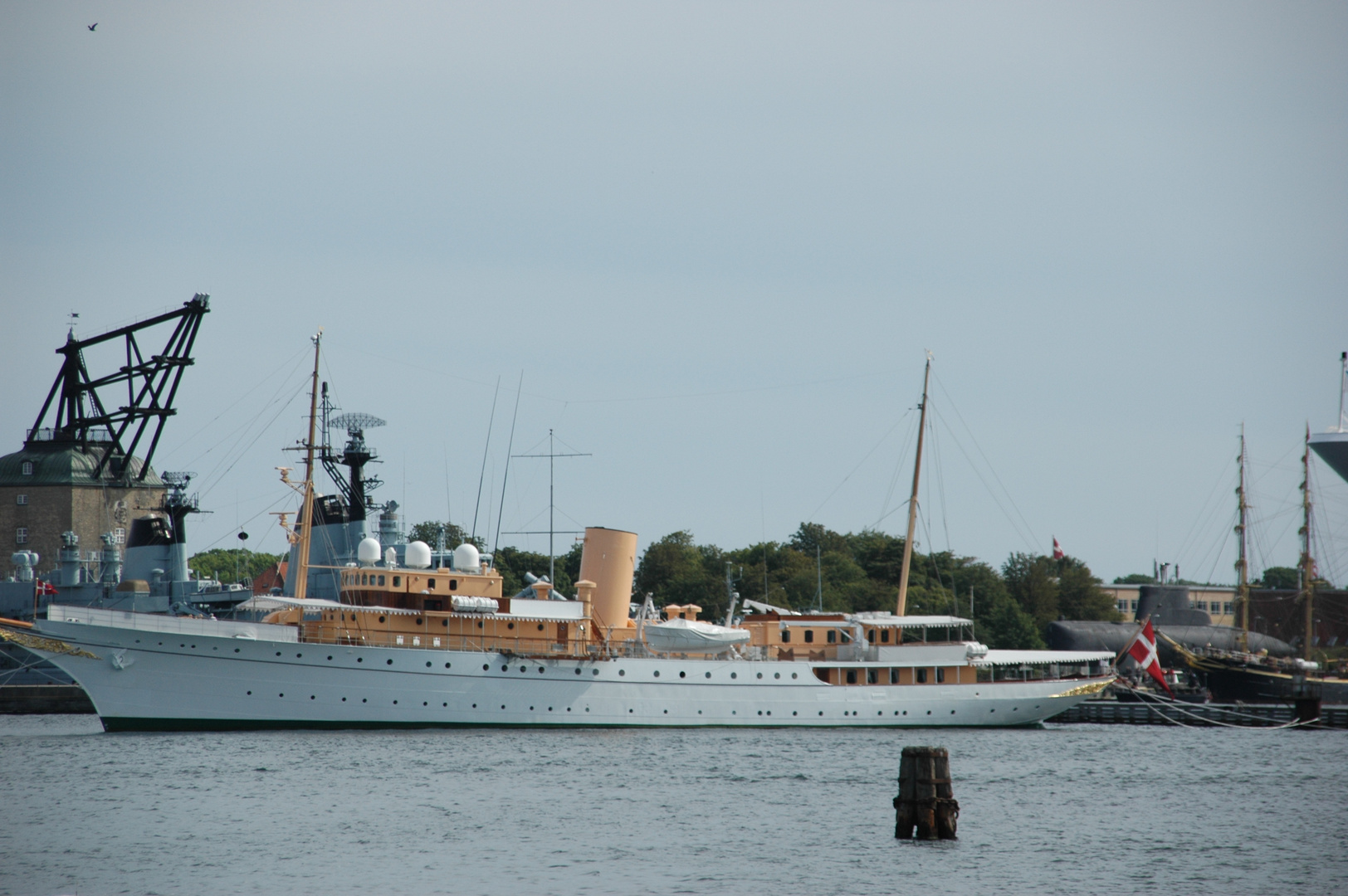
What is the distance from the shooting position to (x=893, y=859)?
22.9 meters

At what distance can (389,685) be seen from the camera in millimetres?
40812

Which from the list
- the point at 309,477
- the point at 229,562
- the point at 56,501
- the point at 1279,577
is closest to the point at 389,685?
the point at 309,477

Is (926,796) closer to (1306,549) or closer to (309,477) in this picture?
(309,477)

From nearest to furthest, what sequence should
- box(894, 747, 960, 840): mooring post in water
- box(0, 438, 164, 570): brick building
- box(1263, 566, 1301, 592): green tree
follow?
box(894, 747, 960, 840): mooring post in water < box(0, 438, 164, 570): brick building < box(1263, 566, 1301, 592): green tree

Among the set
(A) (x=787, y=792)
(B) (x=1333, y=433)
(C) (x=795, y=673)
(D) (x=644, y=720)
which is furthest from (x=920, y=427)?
(B) (x=1333, y=433)

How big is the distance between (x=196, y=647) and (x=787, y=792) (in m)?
18.9

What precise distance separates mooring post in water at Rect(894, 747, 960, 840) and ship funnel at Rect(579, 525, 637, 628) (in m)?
22.0

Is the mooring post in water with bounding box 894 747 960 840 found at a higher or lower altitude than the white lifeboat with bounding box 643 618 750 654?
lower

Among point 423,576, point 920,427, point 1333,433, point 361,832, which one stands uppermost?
point 1333,433

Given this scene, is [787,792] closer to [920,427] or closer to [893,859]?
[893,859]

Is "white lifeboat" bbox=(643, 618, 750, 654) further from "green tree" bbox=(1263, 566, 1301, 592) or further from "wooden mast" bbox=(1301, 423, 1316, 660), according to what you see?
"green tree" bbox=(1263, 566, 1301, 592)

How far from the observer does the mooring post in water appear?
22.6 metres

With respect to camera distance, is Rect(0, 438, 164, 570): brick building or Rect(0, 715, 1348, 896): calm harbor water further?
Rect(0, 438, 164, 570): brick building

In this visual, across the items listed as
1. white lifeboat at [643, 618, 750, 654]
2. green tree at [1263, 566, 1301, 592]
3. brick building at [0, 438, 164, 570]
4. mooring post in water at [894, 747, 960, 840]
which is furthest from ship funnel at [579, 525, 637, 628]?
green tree at [1263, 566, 1301, 592]
